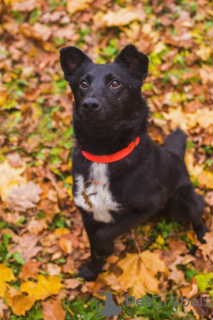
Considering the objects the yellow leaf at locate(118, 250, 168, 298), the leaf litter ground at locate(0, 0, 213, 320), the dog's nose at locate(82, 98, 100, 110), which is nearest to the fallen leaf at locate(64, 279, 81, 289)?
the leaf litter ground at locate(0, 0, 213, 320)

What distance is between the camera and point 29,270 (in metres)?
3.31

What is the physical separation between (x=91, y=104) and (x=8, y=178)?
6.33 ft

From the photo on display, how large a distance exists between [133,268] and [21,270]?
1.19 m

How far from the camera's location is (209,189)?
3771 millimetres

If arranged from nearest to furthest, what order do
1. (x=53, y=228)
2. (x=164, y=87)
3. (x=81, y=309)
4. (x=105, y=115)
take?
(x=105, y=115)
(x=81, y=309)
(x=53, y=228)
(x=164, y=87)

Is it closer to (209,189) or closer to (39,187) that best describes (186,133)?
(209,189)

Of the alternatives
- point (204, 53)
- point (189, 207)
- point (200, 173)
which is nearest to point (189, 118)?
point (200, 173)

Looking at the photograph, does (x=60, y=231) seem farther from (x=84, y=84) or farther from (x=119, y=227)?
(x=84, y=84)

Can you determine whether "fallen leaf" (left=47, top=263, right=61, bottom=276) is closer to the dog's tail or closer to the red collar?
the red collar

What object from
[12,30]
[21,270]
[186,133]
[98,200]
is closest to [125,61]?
[98,200]

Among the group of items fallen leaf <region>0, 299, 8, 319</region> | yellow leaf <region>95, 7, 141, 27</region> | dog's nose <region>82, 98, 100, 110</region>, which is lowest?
fallen leaf <region>0, 299, 8, 319</region>

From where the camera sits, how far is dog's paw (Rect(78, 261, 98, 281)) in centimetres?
331

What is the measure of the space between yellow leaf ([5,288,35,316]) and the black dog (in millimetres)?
865

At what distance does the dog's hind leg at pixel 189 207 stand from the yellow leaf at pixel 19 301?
1735 mm
